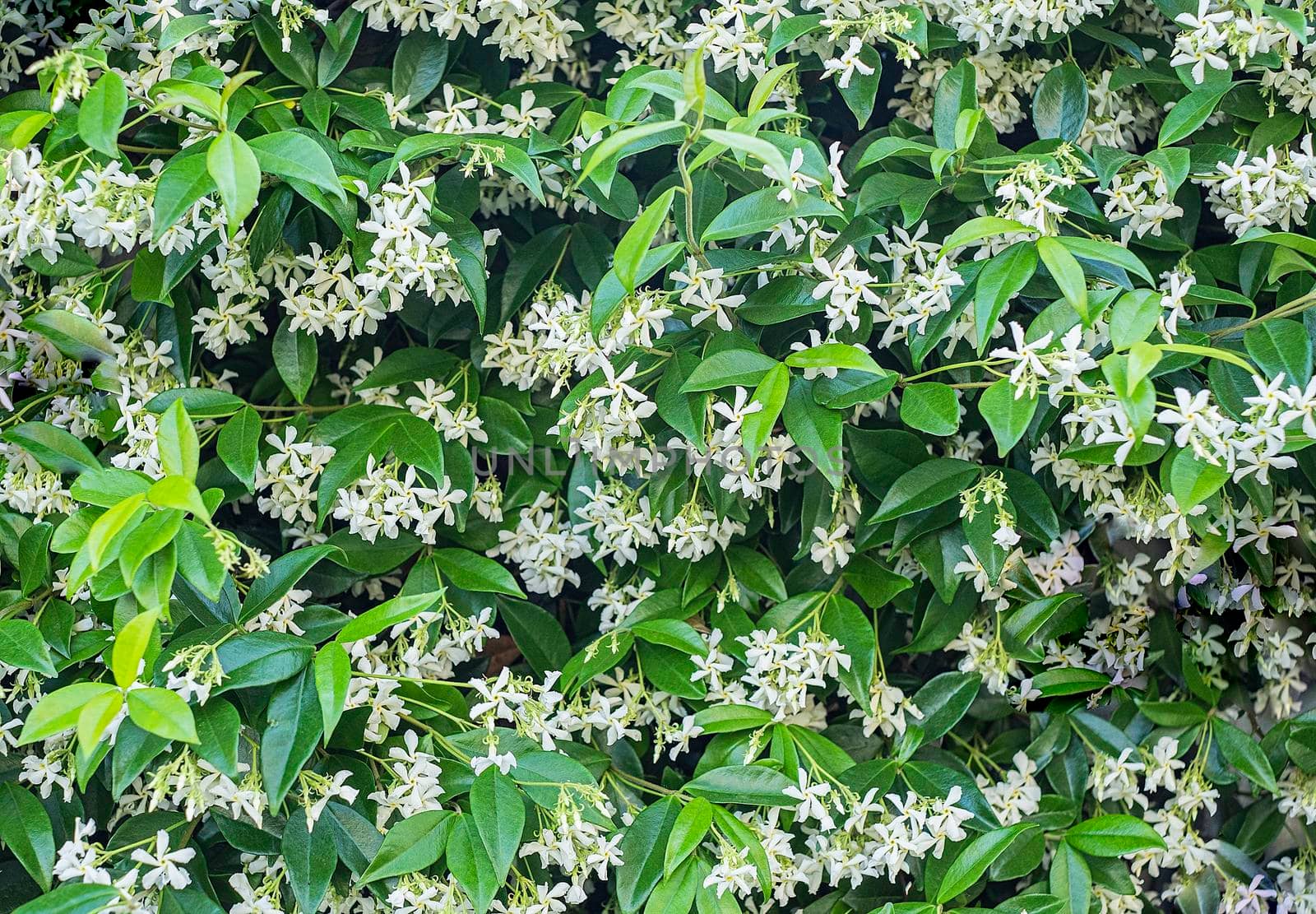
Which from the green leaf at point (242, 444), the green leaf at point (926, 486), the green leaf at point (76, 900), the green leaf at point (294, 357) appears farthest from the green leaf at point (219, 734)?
the green leaf at point (926, 486)

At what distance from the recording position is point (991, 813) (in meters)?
1.03

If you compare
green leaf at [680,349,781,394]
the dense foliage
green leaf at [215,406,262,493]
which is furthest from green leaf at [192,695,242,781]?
green leaf at [680,349,781,394]

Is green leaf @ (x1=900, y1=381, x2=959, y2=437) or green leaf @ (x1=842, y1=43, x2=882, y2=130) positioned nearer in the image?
green leaf @ (x1=900, y1=381, x2=959, y2=437)

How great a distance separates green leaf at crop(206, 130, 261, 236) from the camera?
0.75 m

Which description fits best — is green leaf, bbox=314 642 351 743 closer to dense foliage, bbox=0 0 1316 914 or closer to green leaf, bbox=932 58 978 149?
dense foliage, bbox=0 0 1316 914

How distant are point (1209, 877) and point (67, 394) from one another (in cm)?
134

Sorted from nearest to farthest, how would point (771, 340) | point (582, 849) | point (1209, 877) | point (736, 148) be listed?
point (736, 148), point (582, 849), point (771, 340), point (1209, 877)

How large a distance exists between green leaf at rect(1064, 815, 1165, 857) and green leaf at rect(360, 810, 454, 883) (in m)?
0.61

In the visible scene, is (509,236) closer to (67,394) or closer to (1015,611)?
(67,394)

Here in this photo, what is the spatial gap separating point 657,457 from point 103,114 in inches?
20.9

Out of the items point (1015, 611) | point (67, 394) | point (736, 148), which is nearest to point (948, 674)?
point (1015, 611)

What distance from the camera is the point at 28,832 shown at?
2.94 ft

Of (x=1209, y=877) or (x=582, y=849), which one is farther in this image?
(x=1209, y=877)

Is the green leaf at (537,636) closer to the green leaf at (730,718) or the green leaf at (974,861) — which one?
the green leaf at (730,718)
